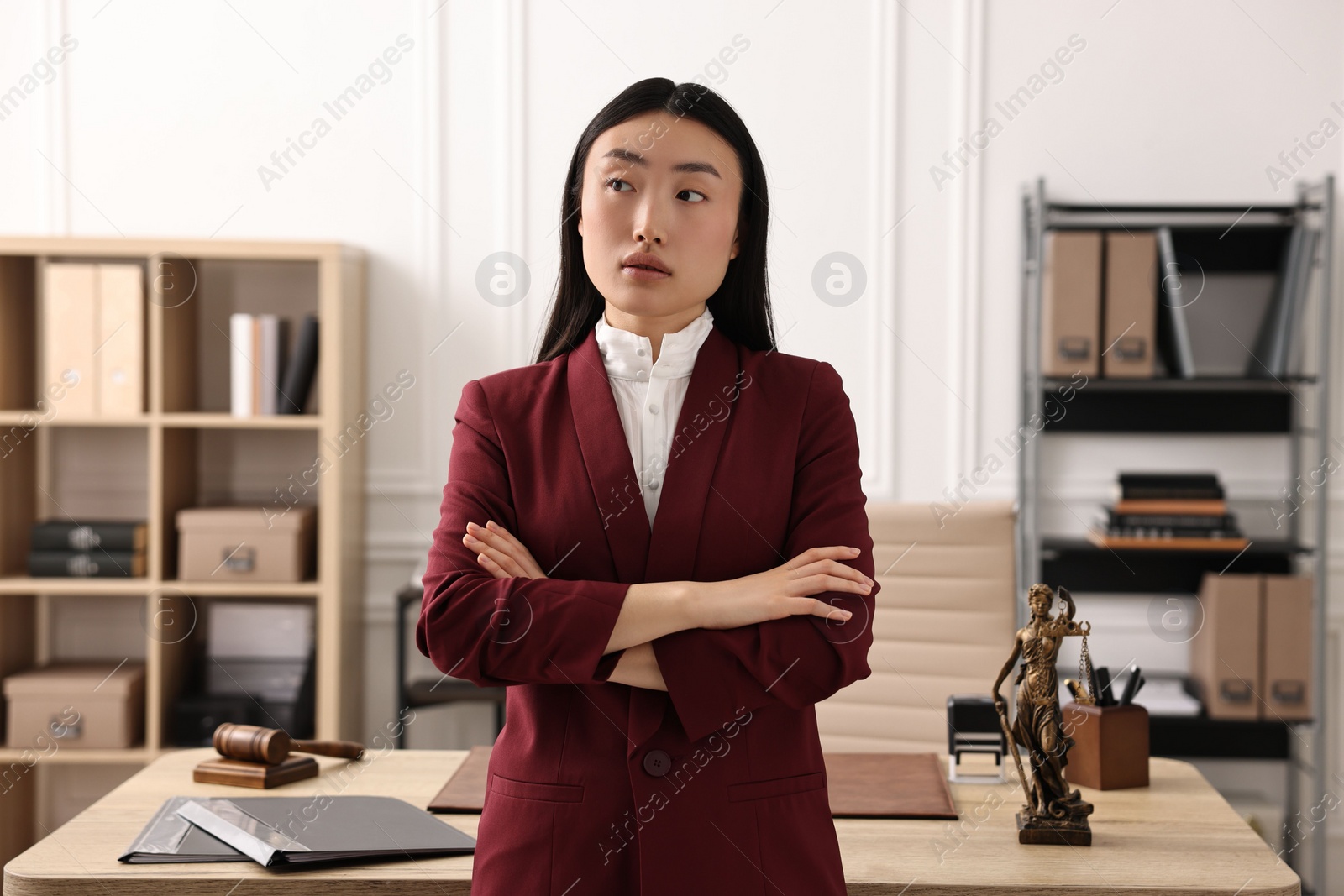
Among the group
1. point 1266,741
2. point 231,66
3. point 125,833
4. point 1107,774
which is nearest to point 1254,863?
point 1107,774

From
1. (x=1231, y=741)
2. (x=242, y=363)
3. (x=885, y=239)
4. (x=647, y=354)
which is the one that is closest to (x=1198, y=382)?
(x=885, y=239)

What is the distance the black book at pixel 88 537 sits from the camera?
299cm

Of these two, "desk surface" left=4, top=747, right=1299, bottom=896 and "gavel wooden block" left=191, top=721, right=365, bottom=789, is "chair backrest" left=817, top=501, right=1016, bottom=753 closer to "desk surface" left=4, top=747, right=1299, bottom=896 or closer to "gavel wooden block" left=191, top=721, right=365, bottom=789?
"desk surface" left=4, top=747, right=1299, bottom=896

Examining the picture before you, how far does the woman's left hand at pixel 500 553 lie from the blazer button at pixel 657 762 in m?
0.24

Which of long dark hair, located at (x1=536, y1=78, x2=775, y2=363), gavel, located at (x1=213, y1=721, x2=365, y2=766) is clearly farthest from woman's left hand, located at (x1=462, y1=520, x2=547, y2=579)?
gavel, located at (x1=213, y1=721, x2=365, y2=766)

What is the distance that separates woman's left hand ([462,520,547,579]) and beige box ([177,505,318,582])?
1878 millimetres

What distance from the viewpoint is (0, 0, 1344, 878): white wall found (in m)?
3.19

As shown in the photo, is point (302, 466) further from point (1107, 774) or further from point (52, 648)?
point (1107, 774)

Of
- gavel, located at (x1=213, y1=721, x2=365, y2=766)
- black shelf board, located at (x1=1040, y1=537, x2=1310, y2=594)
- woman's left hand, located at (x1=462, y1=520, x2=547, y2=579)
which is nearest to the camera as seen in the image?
woman's left hand, located at (x1=462, y1=520, x2=547, y2=579)

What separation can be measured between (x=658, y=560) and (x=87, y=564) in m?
2.37

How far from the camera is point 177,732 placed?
299 centimetres

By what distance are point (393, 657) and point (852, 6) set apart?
2404 mm

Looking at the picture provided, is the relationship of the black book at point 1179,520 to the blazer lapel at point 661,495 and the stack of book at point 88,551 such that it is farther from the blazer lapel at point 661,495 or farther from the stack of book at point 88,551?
the stack of book at point 88,551

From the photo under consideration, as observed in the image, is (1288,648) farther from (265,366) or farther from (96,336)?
(96,336)
